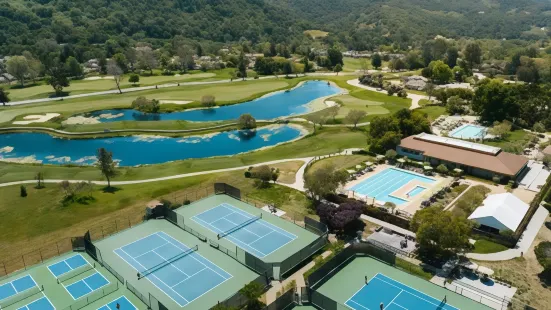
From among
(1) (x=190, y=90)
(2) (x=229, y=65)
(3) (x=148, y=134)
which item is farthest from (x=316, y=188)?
(2) (x=229, y=65)

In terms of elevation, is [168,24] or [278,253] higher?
[168,24]

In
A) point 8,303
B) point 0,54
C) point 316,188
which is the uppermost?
point 0,54

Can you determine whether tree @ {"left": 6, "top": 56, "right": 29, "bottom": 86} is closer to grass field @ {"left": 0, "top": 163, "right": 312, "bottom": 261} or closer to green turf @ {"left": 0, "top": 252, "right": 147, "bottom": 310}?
grass field @ {"left": 0, "top": 163, "right": 312, "bottom": 261}

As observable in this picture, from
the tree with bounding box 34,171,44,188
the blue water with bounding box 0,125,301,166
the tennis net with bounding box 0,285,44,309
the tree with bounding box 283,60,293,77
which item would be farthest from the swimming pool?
the tree with bounding box 283,60,293,77

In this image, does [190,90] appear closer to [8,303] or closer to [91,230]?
[91,230]

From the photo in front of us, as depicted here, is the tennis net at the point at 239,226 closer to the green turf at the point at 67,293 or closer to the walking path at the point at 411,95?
the green turf at the point at 67,293

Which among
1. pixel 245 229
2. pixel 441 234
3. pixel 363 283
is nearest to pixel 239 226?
pixel 245 229

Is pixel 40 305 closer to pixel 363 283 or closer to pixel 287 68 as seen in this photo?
pixel 363 283
